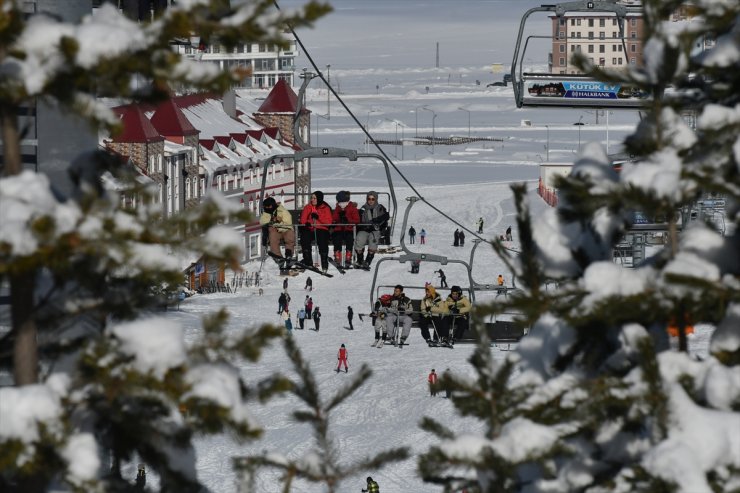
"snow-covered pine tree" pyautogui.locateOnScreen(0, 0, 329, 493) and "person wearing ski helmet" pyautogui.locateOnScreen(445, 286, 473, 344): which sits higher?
"snow-covered pine tree" pyautogui.locateOnScreen(0, 0, 329, 493)

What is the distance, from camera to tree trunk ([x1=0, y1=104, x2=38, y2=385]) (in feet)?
14.3

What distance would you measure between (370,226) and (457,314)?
2.02 meters

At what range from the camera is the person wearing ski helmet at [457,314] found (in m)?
21.5

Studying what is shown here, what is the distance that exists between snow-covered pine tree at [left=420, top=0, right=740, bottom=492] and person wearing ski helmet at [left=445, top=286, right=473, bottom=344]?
16.2m

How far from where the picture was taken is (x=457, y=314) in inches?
834

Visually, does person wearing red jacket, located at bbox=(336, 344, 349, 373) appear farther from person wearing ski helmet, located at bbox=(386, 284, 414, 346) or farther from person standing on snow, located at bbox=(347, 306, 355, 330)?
person standing on snow, located at bbox=(347, 306, 355, 330)

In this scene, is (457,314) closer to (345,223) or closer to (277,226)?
(345,223)

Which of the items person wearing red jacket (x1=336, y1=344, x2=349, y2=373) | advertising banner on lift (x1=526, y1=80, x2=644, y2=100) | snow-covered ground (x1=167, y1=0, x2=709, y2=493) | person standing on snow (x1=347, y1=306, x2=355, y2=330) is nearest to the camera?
advertising banner on lift (x1=526, y1=80, x2=644, y2=100)

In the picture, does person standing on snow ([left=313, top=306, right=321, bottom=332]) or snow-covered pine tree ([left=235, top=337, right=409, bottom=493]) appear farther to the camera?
person standing on snow ([left=313, top=306, right=321, bottom=332])

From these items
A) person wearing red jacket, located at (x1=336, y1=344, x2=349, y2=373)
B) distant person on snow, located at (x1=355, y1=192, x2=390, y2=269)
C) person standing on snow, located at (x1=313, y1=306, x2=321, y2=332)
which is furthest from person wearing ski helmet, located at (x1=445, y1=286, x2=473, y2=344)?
person standing on snow, located at (x1=313, y1=306, x2=321, y2=332)

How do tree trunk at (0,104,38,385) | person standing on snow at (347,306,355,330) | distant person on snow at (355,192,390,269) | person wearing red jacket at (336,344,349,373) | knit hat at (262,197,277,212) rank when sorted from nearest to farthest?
1. tree trunk at (0,104,38,385)
2. knit hat at (262,197,277,212)
3. distant person on snow at (355,192,390,269)
4. person wearing red jacket at (336,344,349,373)
5. person standing on snow at (347,306,355,330)

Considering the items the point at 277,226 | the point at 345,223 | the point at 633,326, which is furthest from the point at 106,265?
the point at 345,223

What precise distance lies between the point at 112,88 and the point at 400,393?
24.2 m

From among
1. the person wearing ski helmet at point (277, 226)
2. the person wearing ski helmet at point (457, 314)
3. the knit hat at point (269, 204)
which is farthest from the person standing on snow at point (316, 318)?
the knit hat at point (269, 204)
